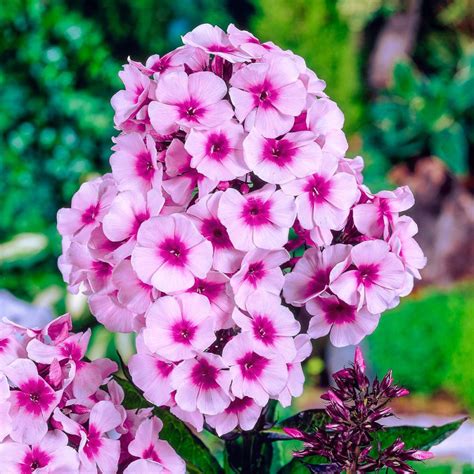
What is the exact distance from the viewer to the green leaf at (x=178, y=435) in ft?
3.50

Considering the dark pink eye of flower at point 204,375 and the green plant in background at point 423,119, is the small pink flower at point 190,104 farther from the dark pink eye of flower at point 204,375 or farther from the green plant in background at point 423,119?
the green plant in background at point 423,119

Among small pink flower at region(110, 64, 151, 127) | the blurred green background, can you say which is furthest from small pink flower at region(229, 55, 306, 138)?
the blurred green background

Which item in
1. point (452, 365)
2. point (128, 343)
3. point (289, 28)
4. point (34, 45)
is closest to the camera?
point (128, 343)

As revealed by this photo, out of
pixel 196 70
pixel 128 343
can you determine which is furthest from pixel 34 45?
pixel 196 70

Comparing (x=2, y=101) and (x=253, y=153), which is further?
(x=2, y=101)

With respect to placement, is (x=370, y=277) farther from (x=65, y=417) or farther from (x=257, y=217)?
(x=65, y=417)

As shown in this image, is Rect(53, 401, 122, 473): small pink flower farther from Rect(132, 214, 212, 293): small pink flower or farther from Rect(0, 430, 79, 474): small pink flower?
Rect(132, 214, 212, 293): small pink flower

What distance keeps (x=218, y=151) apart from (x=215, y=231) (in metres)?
0.08

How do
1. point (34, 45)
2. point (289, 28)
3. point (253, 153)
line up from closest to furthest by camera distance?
1. point (253, 153)
2. point (34, 45)
3. point (289, 28)

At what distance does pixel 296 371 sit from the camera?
996mm

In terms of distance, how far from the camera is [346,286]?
0.94m

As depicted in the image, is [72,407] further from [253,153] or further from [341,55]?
[341,55]

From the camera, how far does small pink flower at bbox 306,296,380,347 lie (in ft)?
3.24

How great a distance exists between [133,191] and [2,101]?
4.13 metres
